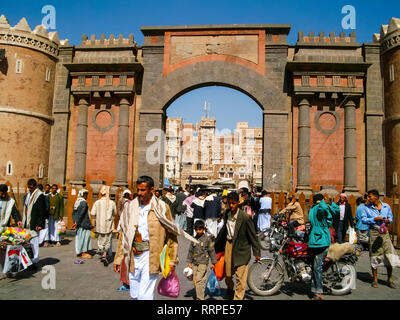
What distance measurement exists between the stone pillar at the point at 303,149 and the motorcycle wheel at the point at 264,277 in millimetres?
10221

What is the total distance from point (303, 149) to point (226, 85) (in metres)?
5.08

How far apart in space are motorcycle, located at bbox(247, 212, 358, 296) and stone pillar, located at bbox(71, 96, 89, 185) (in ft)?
42.5

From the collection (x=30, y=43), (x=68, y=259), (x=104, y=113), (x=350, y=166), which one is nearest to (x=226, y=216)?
(x=68, y=259)

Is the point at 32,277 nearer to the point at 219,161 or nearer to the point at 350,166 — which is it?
the point at 350,166

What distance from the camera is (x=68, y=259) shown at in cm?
919

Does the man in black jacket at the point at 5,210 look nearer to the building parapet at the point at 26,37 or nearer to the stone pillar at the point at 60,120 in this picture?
the stone pillar at the point at 60,120

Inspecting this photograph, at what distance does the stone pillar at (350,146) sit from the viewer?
1614 cm

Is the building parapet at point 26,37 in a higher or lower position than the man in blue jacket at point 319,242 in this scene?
higher

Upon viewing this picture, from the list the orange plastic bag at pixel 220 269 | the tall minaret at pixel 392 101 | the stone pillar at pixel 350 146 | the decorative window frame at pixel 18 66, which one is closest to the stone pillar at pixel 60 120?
the decorative window frame at pixel 18 66

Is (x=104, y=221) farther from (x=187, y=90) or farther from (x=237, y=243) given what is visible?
(x=187, y=90)

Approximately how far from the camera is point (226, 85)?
17922mm

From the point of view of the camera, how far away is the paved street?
610 centimetres

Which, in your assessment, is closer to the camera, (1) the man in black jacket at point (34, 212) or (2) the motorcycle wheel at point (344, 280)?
(2) the motorcycle wheel at point (344, 280)

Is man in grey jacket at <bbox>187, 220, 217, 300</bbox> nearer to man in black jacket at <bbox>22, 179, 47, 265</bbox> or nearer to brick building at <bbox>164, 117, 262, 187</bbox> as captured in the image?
man in black jacket at <bbox>22, 179, 47, 265</bbox>
